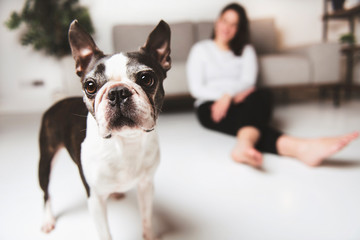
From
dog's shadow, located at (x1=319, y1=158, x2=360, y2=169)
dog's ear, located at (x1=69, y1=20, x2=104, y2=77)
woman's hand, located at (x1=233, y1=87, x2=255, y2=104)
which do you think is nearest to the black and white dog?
dog's ear, located at (x1=69, y1=20, x2=104, y2=77)

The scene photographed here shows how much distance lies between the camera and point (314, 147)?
114cm

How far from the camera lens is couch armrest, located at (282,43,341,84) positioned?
240 centimetres

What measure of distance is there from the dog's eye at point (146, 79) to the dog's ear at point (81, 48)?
0.10m

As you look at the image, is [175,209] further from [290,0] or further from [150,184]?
[290,0]

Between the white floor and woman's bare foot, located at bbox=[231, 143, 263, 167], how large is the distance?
0.05m

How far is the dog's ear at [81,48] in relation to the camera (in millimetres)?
491

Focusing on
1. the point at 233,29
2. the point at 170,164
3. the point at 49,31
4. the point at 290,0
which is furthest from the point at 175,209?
the point at 290,0

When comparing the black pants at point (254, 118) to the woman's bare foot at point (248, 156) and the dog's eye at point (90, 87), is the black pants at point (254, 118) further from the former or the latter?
the dog's eye at point (90, 87)

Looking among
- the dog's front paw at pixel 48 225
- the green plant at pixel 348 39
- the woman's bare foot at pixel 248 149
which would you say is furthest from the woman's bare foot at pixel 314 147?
the green plant at pixel 348 39

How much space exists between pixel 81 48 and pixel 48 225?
621 mm

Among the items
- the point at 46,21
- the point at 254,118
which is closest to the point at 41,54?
the point at 46,21

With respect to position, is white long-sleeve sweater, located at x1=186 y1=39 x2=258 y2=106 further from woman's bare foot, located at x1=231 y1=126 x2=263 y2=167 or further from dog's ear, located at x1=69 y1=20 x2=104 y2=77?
dog's ear, located at x1=69 y1=20 x2=104 y2=77

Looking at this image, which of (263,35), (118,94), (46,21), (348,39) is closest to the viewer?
(118,94)

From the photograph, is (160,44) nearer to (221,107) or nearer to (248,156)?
(248,156)
